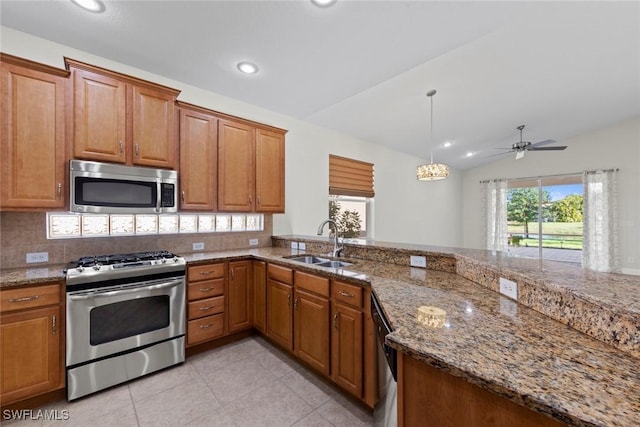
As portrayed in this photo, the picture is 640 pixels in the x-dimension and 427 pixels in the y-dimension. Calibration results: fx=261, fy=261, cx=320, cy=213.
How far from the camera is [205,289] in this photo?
8.02ft

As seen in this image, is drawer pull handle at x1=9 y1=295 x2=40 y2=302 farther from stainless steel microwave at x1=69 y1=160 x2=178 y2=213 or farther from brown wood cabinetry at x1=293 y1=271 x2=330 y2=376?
brown wood cabinetry at x1=293 y1=271 x2=330 y2=376

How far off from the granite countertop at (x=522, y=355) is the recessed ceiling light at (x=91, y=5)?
8.73 feet

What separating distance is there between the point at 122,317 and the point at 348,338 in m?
1.72

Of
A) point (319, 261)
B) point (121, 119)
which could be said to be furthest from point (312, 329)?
point (121, 119)

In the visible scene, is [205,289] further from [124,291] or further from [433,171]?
[433,171]

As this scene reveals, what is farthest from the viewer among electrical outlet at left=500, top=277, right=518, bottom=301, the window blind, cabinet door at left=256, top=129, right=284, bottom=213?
the window blind

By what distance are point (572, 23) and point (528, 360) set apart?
3236mm

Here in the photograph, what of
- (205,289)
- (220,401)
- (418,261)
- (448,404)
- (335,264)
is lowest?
(220,401)

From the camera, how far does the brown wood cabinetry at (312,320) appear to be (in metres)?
1.95

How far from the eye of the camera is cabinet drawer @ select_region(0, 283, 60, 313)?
1.63 metres

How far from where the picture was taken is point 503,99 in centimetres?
372

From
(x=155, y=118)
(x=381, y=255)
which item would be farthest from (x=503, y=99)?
(x=155, y=118)

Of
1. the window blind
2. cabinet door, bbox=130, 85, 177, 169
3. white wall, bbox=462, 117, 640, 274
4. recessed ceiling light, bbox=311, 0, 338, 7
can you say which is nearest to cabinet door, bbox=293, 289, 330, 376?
cabinet door, bbox=130, 85, 177, 169

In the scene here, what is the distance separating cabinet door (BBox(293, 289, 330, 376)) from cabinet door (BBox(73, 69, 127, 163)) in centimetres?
193
